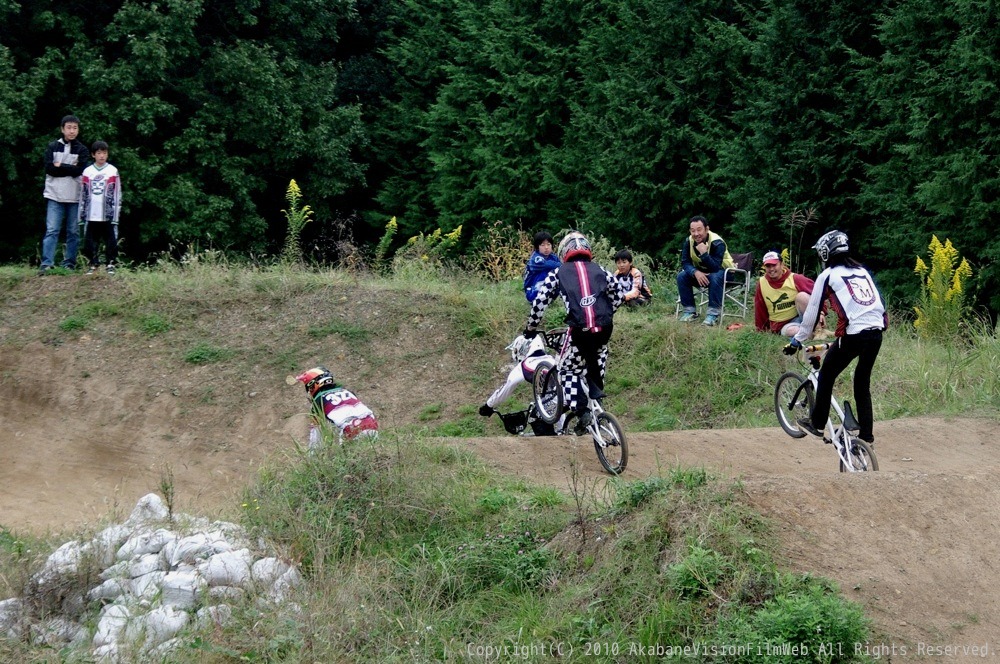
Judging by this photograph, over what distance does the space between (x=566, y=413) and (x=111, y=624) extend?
4878 mm

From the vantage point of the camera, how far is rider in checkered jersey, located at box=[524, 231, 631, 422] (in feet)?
33.3

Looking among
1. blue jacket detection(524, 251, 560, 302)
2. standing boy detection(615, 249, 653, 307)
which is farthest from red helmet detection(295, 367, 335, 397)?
standing boy detection(615, 249, 653, 307)

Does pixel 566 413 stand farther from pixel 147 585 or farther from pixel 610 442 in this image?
pixel 147 585

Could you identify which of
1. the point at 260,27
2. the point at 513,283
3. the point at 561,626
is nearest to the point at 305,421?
the point at 513,283

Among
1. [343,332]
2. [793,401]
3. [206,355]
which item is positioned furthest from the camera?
[343,332]

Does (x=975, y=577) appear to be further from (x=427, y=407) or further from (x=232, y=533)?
(x=427, y=407)

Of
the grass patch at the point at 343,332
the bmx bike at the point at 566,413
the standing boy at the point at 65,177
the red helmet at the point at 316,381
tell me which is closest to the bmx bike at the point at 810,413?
the bmx bike at the point at 566,413

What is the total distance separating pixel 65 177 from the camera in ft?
53.8

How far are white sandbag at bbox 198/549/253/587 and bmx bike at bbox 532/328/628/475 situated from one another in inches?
138

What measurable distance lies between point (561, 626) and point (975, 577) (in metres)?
2.61

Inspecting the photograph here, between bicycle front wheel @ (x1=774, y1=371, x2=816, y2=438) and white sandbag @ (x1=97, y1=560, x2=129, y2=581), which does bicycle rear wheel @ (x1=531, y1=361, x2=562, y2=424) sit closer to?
bicycle front wheel @ (x1=774, y1=371, x2=816, y2=438)

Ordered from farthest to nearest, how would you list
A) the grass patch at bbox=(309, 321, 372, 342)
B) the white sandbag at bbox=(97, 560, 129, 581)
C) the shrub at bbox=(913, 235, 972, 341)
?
the grass patch at bbox=(309, 321, 372, 342) → the shrub at bbox=(913, 235, 972, 341) → the white sandbag at bbox=(97, 560, 129, 581)

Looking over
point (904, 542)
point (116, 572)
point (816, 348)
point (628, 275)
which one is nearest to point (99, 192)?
point (628, 275)

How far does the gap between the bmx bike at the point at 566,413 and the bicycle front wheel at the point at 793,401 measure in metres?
1.58
